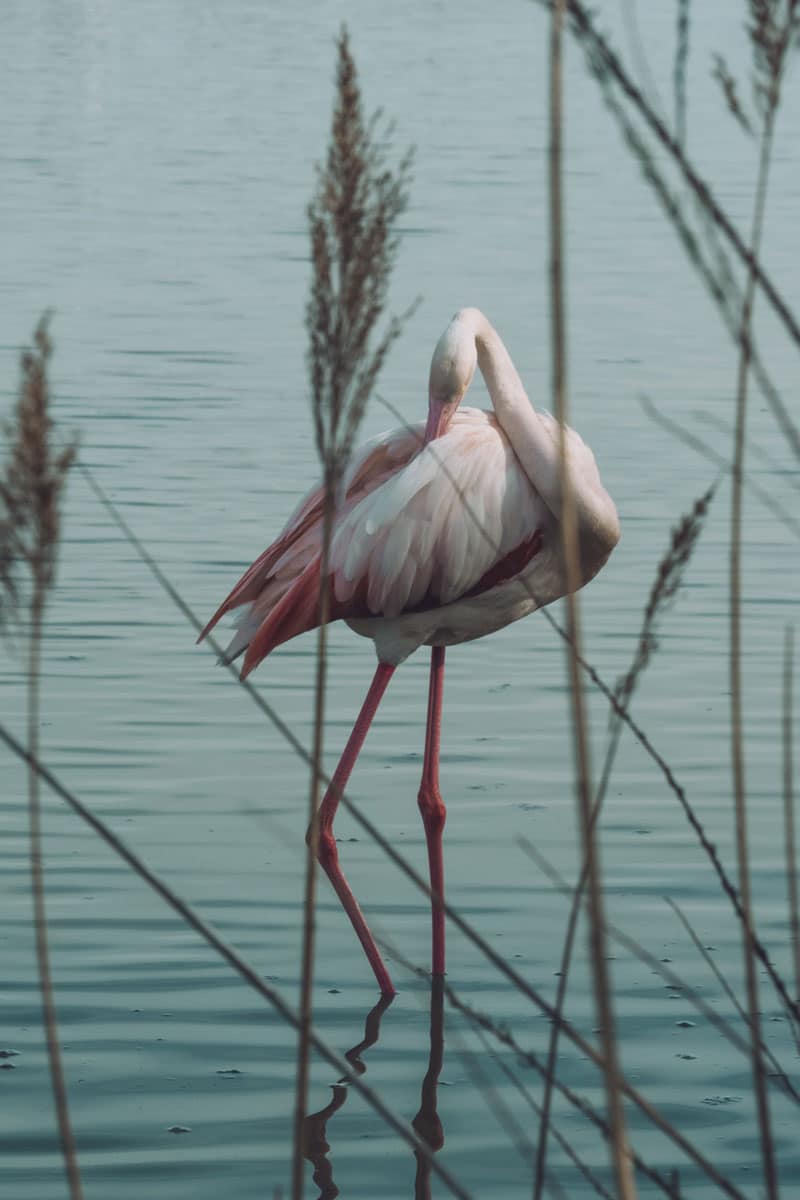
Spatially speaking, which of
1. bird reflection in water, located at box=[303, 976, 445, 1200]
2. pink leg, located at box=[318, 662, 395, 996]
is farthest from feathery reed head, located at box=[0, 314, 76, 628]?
pink leg, located at box=[318, 662, 395, 996]

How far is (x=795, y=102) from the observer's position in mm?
31953

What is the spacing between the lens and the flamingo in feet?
19.3

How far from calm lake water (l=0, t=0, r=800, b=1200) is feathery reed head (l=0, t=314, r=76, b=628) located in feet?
0.59

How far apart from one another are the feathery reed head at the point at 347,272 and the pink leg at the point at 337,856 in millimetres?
3226

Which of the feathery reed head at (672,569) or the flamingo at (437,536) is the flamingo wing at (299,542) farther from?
the feathery reed head at (672,569)

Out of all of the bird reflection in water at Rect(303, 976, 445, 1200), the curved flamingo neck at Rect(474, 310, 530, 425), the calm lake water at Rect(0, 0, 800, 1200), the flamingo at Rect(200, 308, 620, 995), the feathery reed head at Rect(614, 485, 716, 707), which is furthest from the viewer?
the curved flamingo neck at Rect(474, 310, 530, 425)

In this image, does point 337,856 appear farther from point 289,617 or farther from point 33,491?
point 33,491

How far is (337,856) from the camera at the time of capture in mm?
5926

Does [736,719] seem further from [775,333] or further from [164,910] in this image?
[775,333]

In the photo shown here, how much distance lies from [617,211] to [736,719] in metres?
20.8

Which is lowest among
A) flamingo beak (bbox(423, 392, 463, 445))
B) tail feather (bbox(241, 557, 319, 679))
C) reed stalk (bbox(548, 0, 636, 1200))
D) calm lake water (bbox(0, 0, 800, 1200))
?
calm lake water (bbox(0, 0, 800, 1200))

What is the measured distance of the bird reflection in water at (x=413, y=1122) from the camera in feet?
14.6

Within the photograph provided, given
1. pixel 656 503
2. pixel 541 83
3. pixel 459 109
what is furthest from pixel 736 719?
pixel 541 83

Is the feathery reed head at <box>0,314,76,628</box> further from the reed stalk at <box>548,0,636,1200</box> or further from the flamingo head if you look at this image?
the flamingo head
